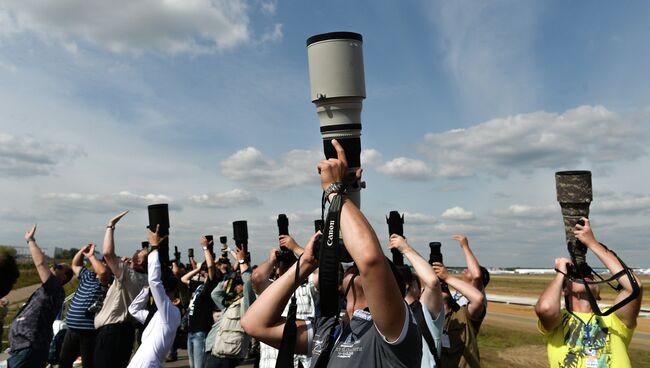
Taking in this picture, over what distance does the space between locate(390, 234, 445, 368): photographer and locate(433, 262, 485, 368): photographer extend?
725 mm

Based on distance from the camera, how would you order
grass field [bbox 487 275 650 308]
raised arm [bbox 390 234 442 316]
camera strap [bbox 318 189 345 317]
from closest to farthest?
1. camera strap [bbox 318 189 345 317]
2. raised arm [bbox 390 234 442 316]
3. grass field [bbox 487 275 650 308]

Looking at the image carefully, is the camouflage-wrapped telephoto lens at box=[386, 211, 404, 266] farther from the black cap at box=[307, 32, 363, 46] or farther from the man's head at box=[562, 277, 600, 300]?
the man's head at box=[562, 277, 600, 300]

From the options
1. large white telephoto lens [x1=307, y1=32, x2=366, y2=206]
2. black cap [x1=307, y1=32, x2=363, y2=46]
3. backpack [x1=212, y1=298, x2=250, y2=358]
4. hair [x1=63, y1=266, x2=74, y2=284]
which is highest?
black cap [x1=307, y1=32, x2=363, y2=46]

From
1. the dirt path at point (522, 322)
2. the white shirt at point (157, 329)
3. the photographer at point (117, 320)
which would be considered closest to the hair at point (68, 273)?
the photographer at point (117, 320)

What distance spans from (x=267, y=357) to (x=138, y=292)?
6.81 feet

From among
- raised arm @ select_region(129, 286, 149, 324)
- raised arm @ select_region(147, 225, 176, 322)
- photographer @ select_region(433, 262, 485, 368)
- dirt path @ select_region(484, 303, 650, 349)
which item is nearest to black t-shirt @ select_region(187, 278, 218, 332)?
raised arm @ select_region(129, 286, 149, 324)

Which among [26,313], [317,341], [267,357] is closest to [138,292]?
→ [26,313]

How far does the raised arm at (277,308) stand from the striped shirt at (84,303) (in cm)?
553

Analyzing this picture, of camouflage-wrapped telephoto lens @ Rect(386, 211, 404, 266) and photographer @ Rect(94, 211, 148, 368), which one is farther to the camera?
photographer @ Rect(94, 211, 148, 368)

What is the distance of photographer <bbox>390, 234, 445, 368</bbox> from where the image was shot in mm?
3632

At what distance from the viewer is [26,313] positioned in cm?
641

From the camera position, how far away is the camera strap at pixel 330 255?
2.21 meters

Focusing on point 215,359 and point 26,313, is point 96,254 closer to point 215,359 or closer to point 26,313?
point 26,313

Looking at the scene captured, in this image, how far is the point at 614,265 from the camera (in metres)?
3.84
